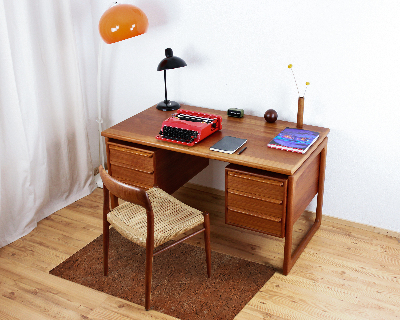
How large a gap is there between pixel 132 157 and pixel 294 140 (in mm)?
943

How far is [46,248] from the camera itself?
2.83m

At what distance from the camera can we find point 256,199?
2422 mm

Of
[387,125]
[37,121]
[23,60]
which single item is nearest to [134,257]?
[37,121]

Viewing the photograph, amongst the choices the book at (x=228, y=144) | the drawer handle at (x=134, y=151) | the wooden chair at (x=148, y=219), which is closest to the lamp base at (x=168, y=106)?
the drawer handle at (x=134, y=151)

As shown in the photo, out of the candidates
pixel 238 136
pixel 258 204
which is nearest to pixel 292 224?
pixel 258 204

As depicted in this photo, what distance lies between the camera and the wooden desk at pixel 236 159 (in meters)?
2.37

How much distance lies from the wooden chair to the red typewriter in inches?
12.9

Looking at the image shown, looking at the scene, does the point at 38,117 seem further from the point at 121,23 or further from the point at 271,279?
the point at 271,279

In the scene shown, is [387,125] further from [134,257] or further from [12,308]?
[12,308]

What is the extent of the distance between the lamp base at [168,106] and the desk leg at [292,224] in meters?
1.01

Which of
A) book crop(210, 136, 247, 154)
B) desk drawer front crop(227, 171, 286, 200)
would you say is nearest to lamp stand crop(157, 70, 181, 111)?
book crop(210, 136, 247, 154)

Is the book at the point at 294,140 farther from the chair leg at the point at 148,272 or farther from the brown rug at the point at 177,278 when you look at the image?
the chair leg at the point at 148,272

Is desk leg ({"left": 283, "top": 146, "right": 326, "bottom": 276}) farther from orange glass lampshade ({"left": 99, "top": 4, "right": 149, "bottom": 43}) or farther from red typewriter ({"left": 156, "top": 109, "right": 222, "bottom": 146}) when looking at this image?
orange glass lampshade ({"left": 99, "top": 4, "right": 149, "bottom": 43})

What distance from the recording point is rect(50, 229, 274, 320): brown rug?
232cm
